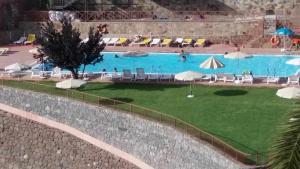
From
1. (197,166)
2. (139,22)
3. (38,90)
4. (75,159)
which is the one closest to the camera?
(197,166)

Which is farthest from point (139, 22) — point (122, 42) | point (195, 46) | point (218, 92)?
point (218, 92)

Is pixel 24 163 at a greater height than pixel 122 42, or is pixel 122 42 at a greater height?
pixel 122 42

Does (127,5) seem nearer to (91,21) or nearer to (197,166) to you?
(91,21)

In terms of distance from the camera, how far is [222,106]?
21891 mm

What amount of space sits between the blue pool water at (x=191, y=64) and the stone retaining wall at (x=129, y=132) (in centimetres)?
643

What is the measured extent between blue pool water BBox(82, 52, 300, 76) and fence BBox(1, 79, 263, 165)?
20.3 feet

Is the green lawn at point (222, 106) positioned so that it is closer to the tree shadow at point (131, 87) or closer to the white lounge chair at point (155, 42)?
the tree shadow at point (131, 87)

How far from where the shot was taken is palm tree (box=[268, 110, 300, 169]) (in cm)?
737

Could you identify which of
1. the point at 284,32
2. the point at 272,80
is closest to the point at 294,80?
the point at 272,80

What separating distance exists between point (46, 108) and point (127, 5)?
17.6m

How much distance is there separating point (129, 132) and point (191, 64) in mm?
10264

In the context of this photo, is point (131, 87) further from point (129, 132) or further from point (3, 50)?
point (3, 50)

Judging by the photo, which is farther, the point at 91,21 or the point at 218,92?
the point at 91,21

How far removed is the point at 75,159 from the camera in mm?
22016
